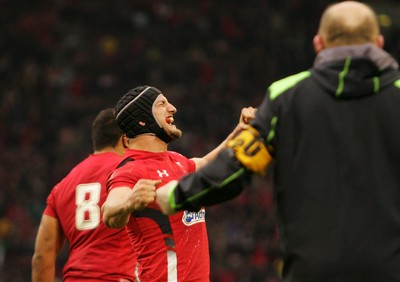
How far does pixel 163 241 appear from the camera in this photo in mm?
5000

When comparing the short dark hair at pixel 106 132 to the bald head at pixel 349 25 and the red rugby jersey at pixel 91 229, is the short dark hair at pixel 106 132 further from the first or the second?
the bald head at pixel 349 25

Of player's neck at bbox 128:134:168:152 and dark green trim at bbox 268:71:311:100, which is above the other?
dark green trim at bbox 268:71:311:100

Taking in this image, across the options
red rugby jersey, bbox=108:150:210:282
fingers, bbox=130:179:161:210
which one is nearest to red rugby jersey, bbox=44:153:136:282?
red rugby jersey, bbox=108:150:210:282

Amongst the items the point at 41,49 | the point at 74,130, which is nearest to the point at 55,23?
the point at 41,49

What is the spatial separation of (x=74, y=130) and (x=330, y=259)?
54.7 ft

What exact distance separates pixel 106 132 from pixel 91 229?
76 cm

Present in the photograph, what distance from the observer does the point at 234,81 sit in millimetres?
22391

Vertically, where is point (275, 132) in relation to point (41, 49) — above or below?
below

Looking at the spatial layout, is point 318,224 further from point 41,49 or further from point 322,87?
point 41,49

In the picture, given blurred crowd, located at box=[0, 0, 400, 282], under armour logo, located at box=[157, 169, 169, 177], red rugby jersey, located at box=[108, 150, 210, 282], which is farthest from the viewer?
blurred crowd, located at box=[0, 0, 400, 282]

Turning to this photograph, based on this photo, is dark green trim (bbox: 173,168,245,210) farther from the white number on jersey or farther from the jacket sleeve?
the white number on jersey

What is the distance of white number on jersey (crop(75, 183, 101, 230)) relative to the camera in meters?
6.18

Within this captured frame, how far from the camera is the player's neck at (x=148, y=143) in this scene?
17.2 ft

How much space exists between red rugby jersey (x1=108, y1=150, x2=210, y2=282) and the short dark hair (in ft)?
4.59
